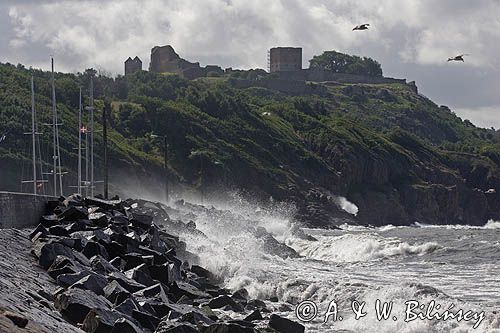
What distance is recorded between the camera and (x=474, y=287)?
1077 inches

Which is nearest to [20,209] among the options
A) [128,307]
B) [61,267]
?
[61,267]

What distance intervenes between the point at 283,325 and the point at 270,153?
10977cm

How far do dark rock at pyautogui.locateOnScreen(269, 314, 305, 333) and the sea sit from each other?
4.75 ft

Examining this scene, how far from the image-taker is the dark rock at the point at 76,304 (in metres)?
13.7

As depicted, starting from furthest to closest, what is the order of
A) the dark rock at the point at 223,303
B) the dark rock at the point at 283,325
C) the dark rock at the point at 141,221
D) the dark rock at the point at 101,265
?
the dark rock at the point at 141,221 → the dark rock at the point at 223,303 → the dark rock at the point at 101,265 → the dark rock at the point at 283,325

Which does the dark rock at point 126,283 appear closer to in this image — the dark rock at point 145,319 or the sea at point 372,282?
the sea at point 372,282

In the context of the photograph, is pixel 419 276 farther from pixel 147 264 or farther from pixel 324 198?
pixel 324 198

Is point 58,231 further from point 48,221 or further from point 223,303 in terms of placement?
point 223,303

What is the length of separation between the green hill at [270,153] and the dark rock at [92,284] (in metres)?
63.4

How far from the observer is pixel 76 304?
13734 mm

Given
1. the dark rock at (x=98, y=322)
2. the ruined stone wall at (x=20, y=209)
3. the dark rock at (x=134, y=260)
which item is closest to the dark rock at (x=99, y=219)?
the ruined stone wall at (x=20, y=209)

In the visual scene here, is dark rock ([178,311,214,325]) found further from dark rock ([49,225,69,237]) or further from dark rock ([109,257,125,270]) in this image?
dark rock ([49,225,69,237])

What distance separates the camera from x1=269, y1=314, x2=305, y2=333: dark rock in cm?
1756

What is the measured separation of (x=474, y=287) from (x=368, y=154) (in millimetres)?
114517
